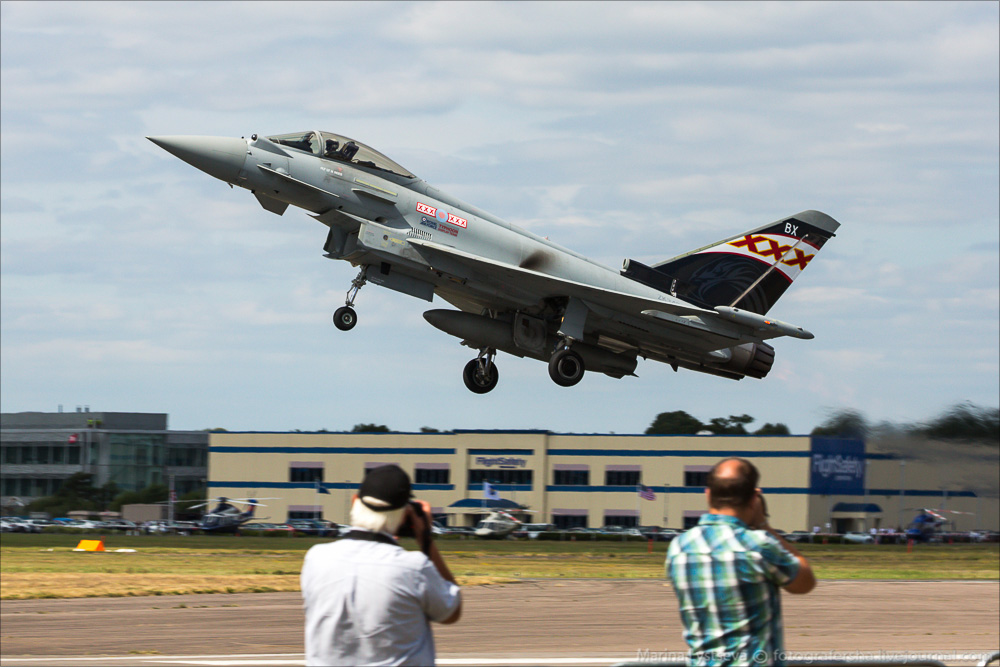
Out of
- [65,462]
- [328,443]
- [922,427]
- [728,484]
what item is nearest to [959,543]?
[922,427]

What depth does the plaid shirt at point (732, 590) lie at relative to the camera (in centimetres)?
538

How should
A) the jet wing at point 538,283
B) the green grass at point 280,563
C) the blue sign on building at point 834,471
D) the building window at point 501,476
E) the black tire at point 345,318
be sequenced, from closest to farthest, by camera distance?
the black tire at point 345,318, the jet wing at point 538,283, the green grass at point 280,563, the blue sign on building at point 834,471, the building window at point 501,476

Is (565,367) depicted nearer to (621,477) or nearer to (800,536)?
(800,536)

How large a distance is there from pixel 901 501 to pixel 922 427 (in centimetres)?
2278

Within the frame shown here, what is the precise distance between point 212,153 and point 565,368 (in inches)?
281

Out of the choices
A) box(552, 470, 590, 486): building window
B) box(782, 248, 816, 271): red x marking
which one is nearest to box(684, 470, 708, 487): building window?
box(552, 470, 590, 486): building window

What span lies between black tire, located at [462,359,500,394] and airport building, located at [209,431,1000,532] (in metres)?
51.7

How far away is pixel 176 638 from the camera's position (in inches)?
909

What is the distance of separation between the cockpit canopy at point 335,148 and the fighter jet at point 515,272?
0.08ft

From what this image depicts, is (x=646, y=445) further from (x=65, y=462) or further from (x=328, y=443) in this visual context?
(x=65, y=462)

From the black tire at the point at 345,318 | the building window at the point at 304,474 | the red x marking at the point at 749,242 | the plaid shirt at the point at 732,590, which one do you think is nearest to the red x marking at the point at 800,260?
the red x marking at the point at 749,242

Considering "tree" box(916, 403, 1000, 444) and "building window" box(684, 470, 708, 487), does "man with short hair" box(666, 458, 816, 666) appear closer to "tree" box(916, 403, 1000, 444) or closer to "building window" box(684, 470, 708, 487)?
"tree" box(916, 403, 1000, 444)

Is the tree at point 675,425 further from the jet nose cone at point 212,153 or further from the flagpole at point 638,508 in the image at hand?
the jet nose cone at point 212,153

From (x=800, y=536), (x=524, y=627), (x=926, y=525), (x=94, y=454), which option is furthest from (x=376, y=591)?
(x=94, y=454)
